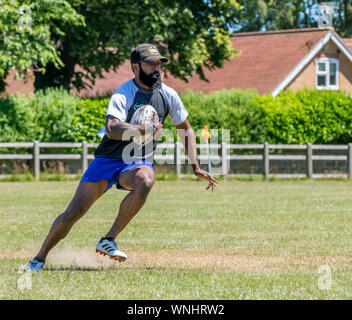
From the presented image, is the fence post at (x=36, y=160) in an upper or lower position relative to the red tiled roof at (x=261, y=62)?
lower

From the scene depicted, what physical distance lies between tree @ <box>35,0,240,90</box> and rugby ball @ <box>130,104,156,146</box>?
2159cm

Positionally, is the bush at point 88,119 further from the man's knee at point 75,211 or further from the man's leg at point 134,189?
the man's leg at point 134,189

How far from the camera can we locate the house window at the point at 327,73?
1628 inches

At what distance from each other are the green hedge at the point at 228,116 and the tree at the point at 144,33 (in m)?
1.98

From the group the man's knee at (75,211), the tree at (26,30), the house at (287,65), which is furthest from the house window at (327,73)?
the man's knee at (75,211)

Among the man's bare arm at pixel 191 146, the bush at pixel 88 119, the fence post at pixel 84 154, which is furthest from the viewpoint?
the bush at pixel 88 119

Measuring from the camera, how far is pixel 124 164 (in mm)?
8094

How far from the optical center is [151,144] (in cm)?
802

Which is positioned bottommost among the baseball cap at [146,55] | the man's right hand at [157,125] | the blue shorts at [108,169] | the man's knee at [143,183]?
the man's knee at [143,183]

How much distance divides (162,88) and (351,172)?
23.4 meters

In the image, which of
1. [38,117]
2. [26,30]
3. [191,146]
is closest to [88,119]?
[38,117]

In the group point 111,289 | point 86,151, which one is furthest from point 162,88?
point 86,151

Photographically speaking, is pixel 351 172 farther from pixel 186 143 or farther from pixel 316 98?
pixel 186 143

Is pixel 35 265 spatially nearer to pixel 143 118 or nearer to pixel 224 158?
pixel 143 118
